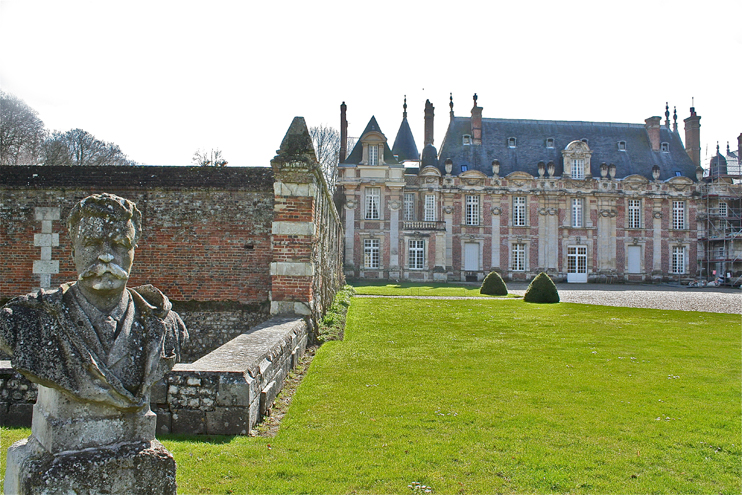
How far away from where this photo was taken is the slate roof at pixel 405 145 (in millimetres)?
38188

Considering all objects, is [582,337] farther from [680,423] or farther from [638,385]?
[680,423]

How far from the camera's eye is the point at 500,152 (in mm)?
36969

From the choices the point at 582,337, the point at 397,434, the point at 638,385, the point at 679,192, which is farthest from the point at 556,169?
the point at 397,434

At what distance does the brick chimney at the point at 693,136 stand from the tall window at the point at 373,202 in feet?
79.3

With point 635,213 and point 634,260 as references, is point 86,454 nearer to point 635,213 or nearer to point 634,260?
point 634,260

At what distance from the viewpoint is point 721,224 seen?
37375 mm

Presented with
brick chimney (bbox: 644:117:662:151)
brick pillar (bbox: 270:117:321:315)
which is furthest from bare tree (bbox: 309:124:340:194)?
brick pillar (bbox: 270:117:321:315)

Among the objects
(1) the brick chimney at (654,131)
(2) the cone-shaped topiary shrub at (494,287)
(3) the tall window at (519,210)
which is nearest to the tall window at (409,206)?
(3) the tall window at (519,210)

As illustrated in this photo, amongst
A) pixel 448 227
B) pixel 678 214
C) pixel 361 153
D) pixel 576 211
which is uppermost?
pixel 361 153

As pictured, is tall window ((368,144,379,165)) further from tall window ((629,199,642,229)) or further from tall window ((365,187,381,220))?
tall window ((629,199,642,229))

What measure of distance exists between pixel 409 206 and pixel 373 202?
9.43ft

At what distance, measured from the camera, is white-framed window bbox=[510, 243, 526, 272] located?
35.8 meters

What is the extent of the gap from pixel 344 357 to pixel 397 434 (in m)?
3.01

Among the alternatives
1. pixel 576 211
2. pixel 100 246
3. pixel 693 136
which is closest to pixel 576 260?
pixel 576 211
